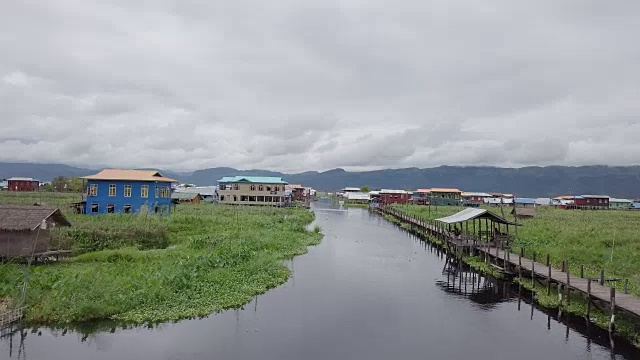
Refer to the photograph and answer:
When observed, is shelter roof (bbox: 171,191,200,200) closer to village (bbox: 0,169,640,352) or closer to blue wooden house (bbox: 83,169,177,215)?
village (bbox: 0,169,640,352)

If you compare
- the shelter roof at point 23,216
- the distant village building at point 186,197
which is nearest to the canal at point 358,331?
→ the shelter roof at point 23,216

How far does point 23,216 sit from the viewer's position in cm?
2900

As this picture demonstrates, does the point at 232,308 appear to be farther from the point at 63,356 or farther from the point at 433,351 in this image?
the point at 433,351

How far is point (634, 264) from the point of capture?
95.3ft

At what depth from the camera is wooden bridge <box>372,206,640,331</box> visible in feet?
64.1

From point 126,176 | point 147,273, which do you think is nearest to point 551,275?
point 147,273

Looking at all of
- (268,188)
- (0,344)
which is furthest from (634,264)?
(268,188)

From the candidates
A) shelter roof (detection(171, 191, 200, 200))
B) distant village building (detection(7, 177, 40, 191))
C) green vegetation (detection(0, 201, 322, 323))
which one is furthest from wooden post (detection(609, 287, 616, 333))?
distant village building (detection(7, 177, 40, 191))

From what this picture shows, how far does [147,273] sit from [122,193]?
3346 centimetres

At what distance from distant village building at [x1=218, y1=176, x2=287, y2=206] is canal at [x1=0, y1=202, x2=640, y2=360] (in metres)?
61.6

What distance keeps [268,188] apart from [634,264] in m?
70.3

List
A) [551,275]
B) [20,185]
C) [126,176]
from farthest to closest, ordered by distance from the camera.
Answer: [20,185] < [126,176] < [551,275]

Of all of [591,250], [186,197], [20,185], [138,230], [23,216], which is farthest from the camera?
[20,185]

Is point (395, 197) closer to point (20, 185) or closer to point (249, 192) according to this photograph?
point (249, 192)
